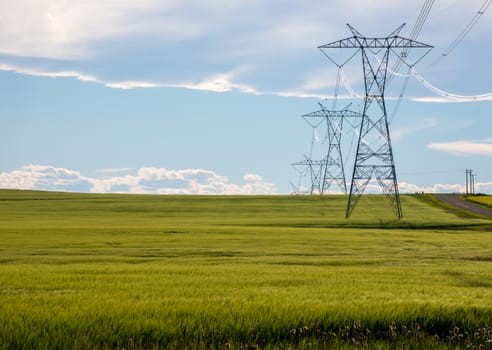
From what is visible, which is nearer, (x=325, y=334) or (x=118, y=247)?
(x=325, y=334)

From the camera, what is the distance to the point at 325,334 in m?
9.49

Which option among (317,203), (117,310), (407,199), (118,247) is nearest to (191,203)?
(317,203)

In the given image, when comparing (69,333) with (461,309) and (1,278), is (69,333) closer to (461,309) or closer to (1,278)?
(461,309)

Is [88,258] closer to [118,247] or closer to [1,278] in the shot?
[118,247]

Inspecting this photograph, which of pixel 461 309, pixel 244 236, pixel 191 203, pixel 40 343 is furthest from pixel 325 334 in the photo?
pixel 191 203

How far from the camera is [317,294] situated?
13383 mm

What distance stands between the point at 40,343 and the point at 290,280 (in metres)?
9.39

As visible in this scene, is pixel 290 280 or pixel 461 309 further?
pixel 290 280

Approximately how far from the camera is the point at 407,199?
129 metres

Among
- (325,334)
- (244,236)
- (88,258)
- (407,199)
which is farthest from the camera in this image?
(407,199)

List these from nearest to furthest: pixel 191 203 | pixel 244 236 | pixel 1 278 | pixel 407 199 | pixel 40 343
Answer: pixel 40 343 → pixel 1 278 → pixel 244 236 → pixel 191 203 → pixel 407 199

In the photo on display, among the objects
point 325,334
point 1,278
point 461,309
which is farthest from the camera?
point 1,278

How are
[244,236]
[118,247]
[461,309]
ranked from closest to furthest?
[461,309], [118,247], [244,236]

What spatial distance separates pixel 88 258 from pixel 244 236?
20.1m
